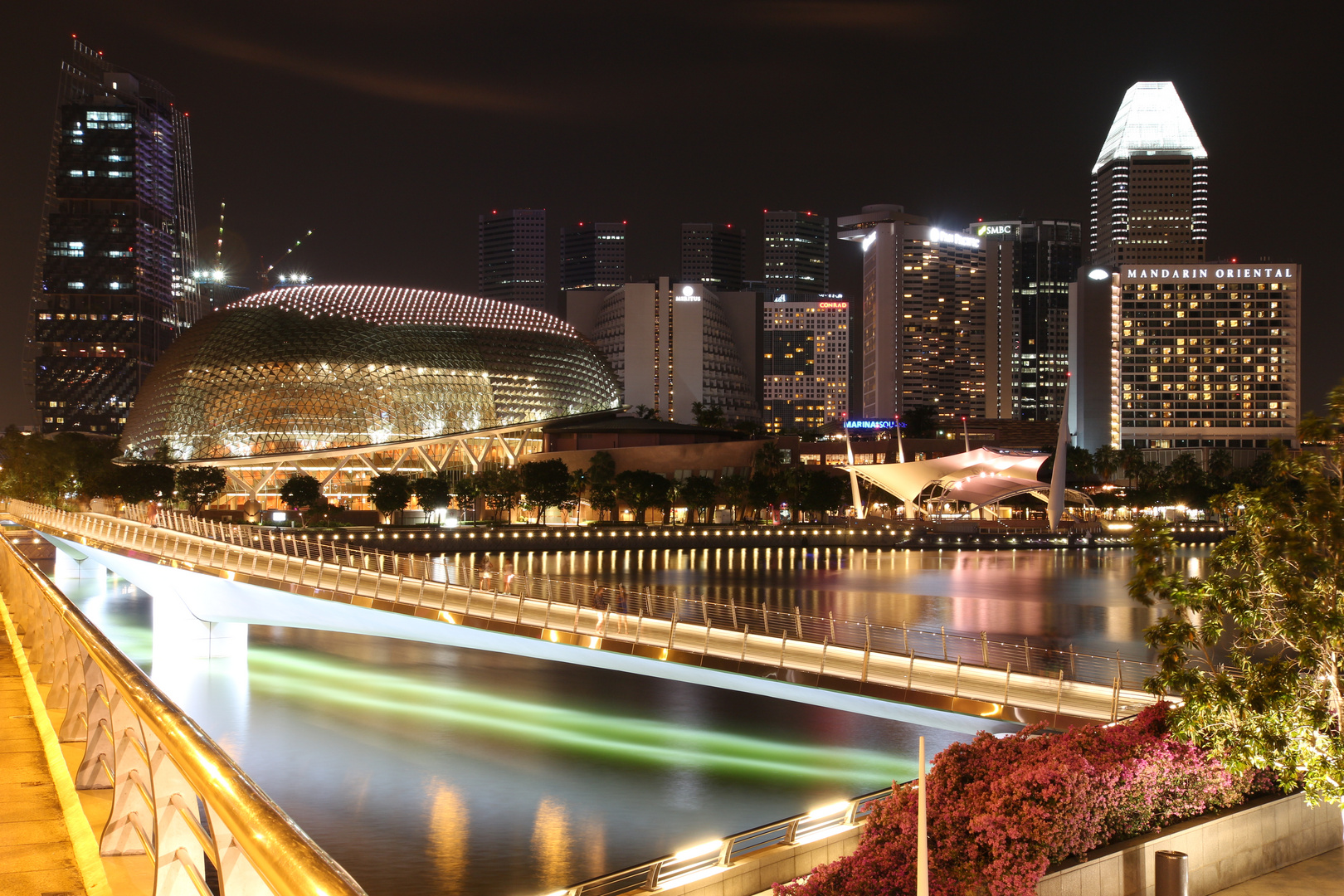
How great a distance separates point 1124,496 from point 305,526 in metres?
84.8

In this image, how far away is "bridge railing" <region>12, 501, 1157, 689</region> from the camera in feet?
76.2

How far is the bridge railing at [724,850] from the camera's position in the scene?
11898 millimetres

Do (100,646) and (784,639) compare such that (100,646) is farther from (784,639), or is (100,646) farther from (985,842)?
(784,639)

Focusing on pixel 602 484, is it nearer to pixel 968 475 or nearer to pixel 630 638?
pixel 968 475

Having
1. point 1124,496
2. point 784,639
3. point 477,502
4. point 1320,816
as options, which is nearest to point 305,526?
point 477,502

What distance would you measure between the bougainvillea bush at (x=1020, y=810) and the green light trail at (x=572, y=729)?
430 inches

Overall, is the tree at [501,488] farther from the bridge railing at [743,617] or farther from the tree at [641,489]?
the bridge railing at [743,617]

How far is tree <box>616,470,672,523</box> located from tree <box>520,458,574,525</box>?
4623 mm

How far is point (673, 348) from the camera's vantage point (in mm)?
183000

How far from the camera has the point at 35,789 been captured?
5191 millimetres

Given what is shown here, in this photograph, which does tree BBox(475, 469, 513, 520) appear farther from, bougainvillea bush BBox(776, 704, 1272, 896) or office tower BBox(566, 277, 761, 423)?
office tower BBox(566, 277, 761, 423)

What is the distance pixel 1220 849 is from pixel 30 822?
11.2 meters

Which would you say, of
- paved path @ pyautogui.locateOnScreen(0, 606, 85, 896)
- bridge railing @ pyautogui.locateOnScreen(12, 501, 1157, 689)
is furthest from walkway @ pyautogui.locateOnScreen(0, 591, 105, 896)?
bridge railing @ pyautogui.locateOnScreen(12, 501, 1157, 689)

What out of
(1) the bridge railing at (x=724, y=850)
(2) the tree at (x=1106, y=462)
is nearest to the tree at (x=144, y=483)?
(1) the bridge railing at (x=724, y=850)
